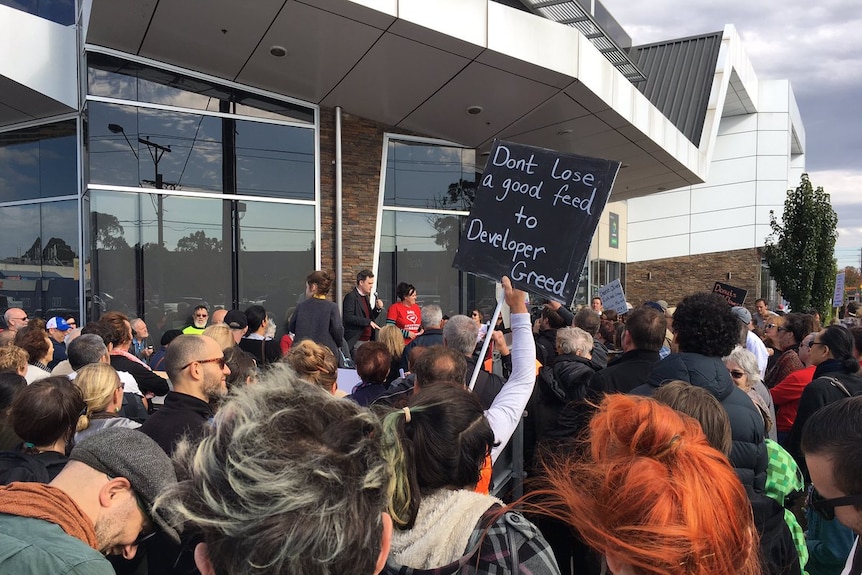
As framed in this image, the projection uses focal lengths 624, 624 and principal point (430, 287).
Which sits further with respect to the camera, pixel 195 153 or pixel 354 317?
pixel 195 153

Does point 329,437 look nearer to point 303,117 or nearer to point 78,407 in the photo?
point 78,407

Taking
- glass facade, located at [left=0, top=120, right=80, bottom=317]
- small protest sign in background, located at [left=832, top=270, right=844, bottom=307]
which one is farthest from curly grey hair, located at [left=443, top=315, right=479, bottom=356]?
small protest sign in background, located at [left=832, top=270, right=844, bottom=307]

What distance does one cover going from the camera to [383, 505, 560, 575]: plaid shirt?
Answer: 1690mm

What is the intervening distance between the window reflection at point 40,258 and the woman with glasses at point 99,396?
26.5ft

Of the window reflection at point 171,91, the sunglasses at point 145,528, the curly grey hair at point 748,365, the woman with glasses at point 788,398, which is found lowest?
the woman with glasses at point 788,398

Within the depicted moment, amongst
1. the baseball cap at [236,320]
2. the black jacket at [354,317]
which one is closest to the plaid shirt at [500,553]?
the baseball cap at [236,320]

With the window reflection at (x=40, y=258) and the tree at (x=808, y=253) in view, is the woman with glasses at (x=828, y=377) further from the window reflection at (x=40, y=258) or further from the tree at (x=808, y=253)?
the tree at (x=808, y=253)

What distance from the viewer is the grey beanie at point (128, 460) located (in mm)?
1949

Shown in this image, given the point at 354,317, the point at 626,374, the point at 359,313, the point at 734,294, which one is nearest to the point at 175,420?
the point at 626,374

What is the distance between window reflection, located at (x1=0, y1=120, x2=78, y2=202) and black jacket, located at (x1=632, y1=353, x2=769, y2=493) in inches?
416

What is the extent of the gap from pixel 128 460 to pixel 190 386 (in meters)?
1.22

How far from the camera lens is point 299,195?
38.2ft

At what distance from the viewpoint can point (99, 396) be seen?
3293 mm

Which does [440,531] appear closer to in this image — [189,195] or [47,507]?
[47,507]
